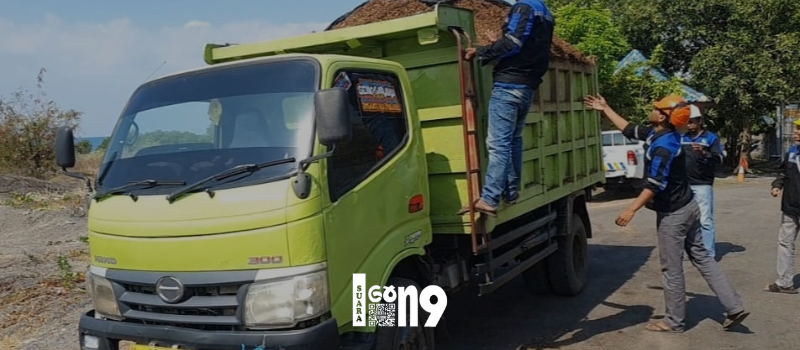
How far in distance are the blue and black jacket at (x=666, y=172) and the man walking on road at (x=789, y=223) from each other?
1.89 meters

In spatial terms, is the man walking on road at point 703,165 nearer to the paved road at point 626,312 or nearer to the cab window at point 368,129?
the paved road at point 626,312

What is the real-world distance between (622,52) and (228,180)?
1812 cm

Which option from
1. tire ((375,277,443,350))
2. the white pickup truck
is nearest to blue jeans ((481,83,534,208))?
tire ((375,277,443,350))

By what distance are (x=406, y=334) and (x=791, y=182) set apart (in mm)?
4777

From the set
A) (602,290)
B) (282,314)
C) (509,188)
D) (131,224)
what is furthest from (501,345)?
(131,224)

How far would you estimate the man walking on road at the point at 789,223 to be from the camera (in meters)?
6.62

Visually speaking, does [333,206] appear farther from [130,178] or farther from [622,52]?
[622,52]

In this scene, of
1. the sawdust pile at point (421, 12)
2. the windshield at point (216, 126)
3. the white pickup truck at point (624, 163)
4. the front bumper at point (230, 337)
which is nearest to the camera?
the front bumper at point (230, 337)

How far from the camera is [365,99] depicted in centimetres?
404

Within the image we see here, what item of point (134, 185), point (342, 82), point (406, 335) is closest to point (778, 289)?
point (406, 335)

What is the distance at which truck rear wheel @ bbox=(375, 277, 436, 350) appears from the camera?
151 inches

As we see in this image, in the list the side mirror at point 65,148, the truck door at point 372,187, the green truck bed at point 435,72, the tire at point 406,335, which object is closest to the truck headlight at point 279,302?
the truck door at point 372,187

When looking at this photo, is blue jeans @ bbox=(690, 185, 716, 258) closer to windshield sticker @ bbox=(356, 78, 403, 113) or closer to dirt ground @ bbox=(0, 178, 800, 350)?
dirt ground @ bbox=(0, 178, 800, 350)

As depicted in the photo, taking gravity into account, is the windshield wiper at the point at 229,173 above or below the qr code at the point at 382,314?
above
